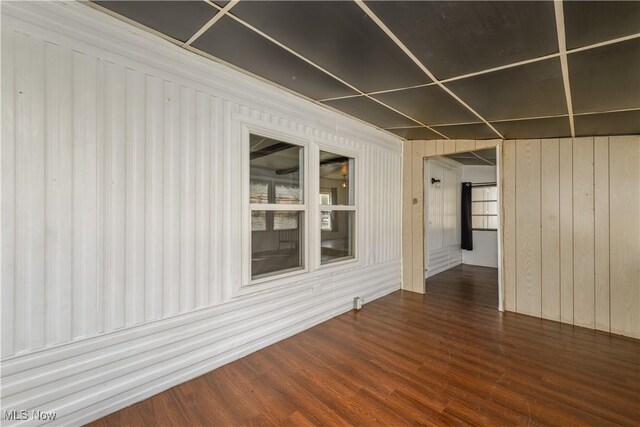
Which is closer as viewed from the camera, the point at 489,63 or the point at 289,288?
the point at 489,63

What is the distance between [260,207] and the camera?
2.74m

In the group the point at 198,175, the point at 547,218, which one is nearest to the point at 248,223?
the point at 198,175

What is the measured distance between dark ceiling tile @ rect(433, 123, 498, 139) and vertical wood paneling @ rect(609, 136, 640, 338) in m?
1.30

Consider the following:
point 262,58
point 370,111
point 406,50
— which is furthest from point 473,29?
point 370,111

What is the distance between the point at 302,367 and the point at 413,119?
297 cm

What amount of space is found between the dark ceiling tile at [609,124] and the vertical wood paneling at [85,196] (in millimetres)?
4082

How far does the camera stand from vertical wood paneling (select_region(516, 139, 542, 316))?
3713mm

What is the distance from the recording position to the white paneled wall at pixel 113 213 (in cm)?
155

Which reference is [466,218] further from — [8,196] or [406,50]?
[8,196]

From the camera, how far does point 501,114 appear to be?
9.32 feet

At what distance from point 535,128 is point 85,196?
→ 171 inches

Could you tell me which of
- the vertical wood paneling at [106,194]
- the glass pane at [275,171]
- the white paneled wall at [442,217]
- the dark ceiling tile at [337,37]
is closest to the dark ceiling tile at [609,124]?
the dark ceiling tile at [337,37]

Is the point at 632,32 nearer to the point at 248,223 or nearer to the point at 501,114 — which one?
the point at 501,114

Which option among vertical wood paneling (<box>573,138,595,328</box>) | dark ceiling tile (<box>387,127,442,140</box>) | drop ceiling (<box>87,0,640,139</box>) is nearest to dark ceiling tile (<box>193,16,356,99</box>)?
drop ceiling (<box>87,0,640,139</box>)
